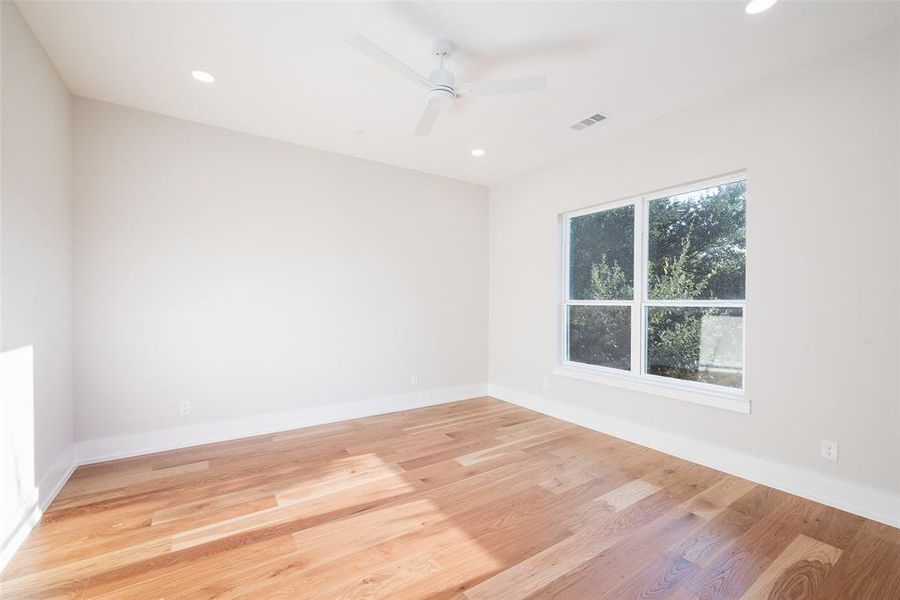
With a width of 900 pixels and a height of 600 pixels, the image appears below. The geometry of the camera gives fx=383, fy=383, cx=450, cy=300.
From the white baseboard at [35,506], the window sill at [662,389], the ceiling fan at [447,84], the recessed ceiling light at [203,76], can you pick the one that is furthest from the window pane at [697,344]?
the white baseboard at [35,506]

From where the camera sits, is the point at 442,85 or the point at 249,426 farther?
the point at 249,426

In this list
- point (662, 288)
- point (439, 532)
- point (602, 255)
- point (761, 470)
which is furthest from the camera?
point (602, 255)

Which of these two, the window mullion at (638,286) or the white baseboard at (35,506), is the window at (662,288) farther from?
the white baseboard at (35,506)

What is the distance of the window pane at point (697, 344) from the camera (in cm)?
293

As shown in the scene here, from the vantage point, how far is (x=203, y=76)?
2.70 meters

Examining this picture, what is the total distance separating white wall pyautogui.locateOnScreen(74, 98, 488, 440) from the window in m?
Result: 1.61

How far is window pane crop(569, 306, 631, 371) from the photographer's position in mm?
3775

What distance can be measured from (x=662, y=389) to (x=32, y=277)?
4.50 metres

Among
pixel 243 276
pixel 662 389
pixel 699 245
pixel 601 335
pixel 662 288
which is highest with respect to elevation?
pixel 699 245

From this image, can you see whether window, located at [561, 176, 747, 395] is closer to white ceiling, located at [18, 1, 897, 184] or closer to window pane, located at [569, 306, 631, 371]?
window pane, located at [569, 306, 631, 371]

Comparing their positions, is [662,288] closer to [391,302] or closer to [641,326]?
[641,326]

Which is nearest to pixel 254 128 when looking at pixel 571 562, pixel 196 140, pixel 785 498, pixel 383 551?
pixel 196 140

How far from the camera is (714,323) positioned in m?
3.06

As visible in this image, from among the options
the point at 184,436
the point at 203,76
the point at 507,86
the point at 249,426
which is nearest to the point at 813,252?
the point at 507,86
